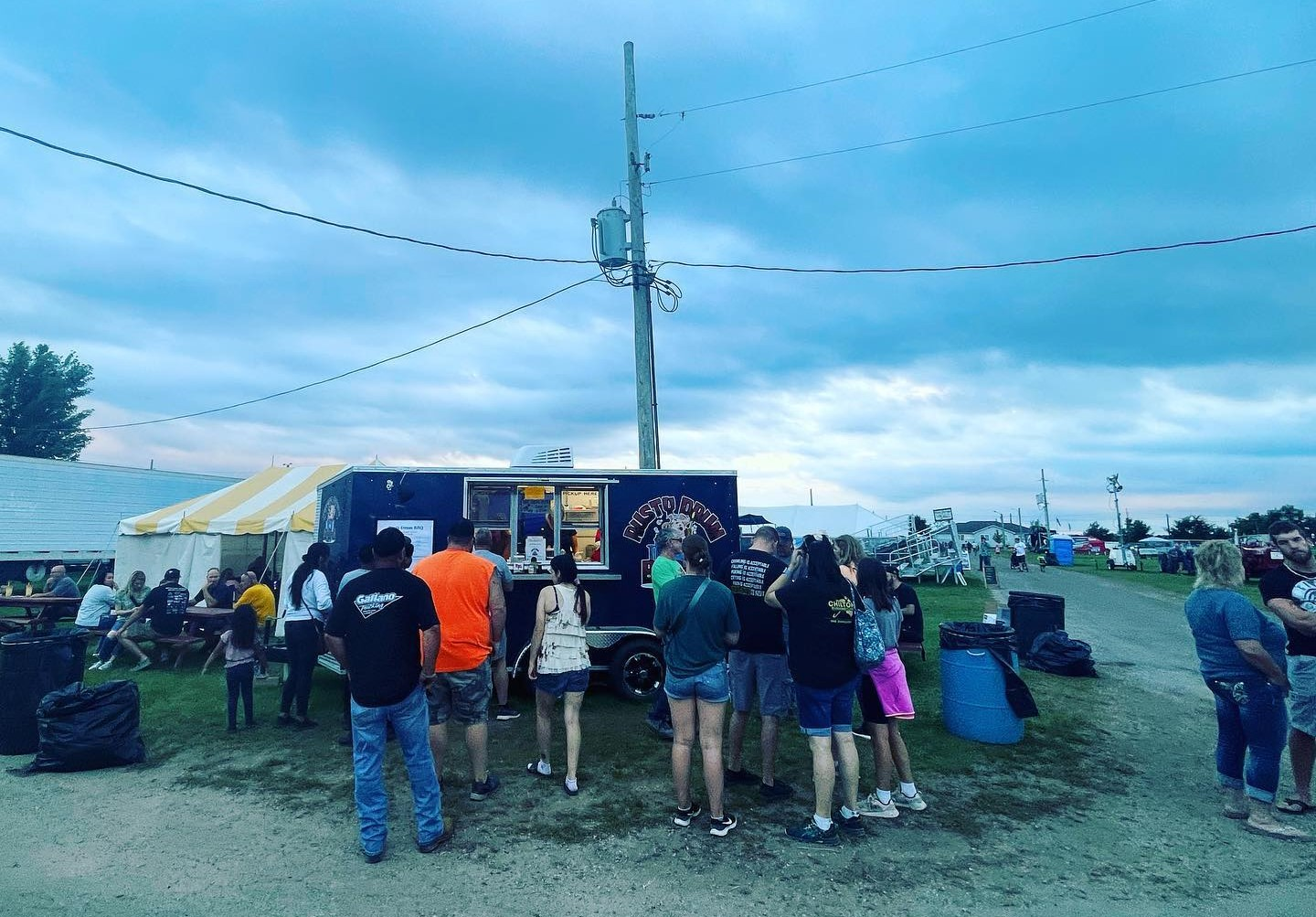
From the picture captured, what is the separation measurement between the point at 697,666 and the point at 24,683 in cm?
596

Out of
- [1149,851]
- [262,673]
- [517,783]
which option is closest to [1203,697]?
[1149,851]

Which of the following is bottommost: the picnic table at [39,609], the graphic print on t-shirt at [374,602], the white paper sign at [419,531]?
the picnic table at [39,609]

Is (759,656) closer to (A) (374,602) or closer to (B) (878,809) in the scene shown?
(B) (878,809)

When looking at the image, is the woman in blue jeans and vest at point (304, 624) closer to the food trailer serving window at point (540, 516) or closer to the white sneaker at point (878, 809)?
the food trailer serving window at point (540, 516)

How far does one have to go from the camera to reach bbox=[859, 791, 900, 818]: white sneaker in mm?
4535

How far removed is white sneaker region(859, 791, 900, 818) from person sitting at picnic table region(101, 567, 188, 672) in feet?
→ 32.0

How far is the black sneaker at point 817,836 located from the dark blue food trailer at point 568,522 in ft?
11.5

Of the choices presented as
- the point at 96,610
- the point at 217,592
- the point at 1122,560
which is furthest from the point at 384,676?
the point at 1122,560

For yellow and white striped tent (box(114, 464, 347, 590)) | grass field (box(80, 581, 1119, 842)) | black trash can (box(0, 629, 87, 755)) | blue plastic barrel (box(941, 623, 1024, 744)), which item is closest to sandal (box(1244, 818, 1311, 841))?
grass field (box(80, 581, 1119, 842))

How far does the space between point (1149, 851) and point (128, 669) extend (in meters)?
11.9

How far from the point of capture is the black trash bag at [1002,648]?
238 inches

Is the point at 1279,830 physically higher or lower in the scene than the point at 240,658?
lower

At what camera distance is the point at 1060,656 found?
9.23 metres

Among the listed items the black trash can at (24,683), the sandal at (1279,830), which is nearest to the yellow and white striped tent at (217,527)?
the black trash can at (24,683)
